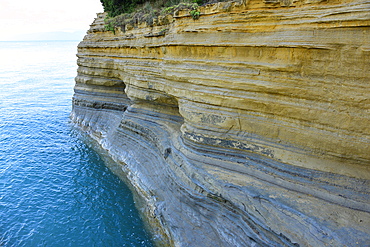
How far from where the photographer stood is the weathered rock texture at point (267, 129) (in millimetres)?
6215

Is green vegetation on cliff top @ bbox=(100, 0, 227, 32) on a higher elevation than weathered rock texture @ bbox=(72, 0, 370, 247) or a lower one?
higher

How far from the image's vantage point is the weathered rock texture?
6.21 metres

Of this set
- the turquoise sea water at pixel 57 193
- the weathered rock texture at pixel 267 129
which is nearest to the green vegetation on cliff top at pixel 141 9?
the weathered rock texture at pixel 267 129

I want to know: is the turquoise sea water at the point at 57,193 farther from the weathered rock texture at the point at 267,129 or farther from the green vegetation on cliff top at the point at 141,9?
the green vegetation on cliff top at the point at 141,9

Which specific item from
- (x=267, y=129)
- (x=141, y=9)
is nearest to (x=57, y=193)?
(x=267, y=129)

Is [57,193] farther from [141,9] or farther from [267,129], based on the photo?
[141,9]

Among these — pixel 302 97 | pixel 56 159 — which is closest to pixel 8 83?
pixel 56 159

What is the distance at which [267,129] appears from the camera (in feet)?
25.5

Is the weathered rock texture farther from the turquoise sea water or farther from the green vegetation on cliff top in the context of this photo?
the turquoise sea water

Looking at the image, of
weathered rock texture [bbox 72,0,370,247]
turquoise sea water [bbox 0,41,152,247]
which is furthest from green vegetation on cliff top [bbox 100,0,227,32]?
turquoise sea water [bbox 0,41,152,247]

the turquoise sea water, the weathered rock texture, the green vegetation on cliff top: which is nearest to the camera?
the weathered rock texture

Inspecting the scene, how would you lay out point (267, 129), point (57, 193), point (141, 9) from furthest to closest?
1. point (141, 9)
2. point (57, 193)
3. point (267, 129)

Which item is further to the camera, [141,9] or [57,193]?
[141,9]

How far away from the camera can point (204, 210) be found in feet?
26.7
